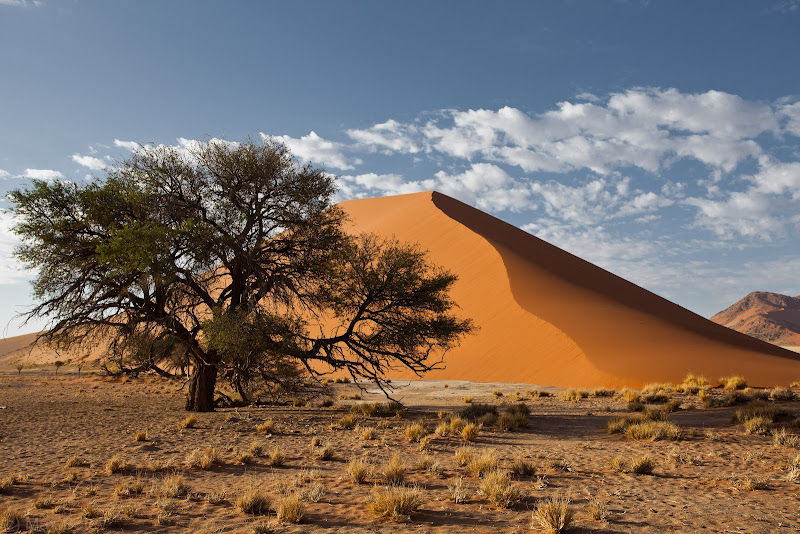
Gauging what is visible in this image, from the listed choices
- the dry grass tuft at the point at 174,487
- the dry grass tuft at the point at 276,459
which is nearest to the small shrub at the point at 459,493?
the dry grass tuft at the point at 276,459

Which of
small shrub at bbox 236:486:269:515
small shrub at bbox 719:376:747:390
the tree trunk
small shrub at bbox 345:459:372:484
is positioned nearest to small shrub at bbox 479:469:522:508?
small shrub at bbox 345:459:372:484

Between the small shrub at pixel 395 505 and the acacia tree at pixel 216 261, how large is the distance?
643 centimetres

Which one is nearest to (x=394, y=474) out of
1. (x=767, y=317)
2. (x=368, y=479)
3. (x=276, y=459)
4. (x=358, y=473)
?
(x=368, y=479)

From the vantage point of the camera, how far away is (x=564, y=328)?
27531mm

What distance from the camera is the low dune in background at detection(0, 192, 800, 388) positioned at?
76.3 ft

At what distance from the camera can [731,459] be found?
819cm

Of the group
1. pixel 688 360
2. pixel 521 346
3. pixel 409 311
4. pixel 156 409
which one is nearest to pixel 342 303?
pixel 409 311

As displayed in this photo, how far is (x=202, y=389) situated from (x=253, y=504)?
9.59 metres

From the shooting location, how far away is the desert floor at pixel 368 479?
543 centimetres

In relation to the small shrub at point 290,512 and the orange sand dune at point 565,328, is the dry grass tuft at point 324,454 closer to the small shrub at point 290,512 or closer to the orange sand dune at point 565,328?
the small shrub at point 290,512

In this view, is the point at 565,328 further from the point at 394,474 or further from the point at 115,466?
the point at 115,466

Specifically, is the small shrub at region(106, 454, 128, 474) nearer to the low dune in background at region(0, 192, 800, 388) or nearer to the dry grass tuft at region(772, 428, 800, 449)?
the low dune in background at region(0, 192, 800, 388)

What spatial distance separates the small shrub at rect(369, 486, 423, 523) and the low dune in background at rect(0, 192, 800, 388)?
11026mm

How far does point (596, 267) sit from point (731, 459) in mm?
36160
